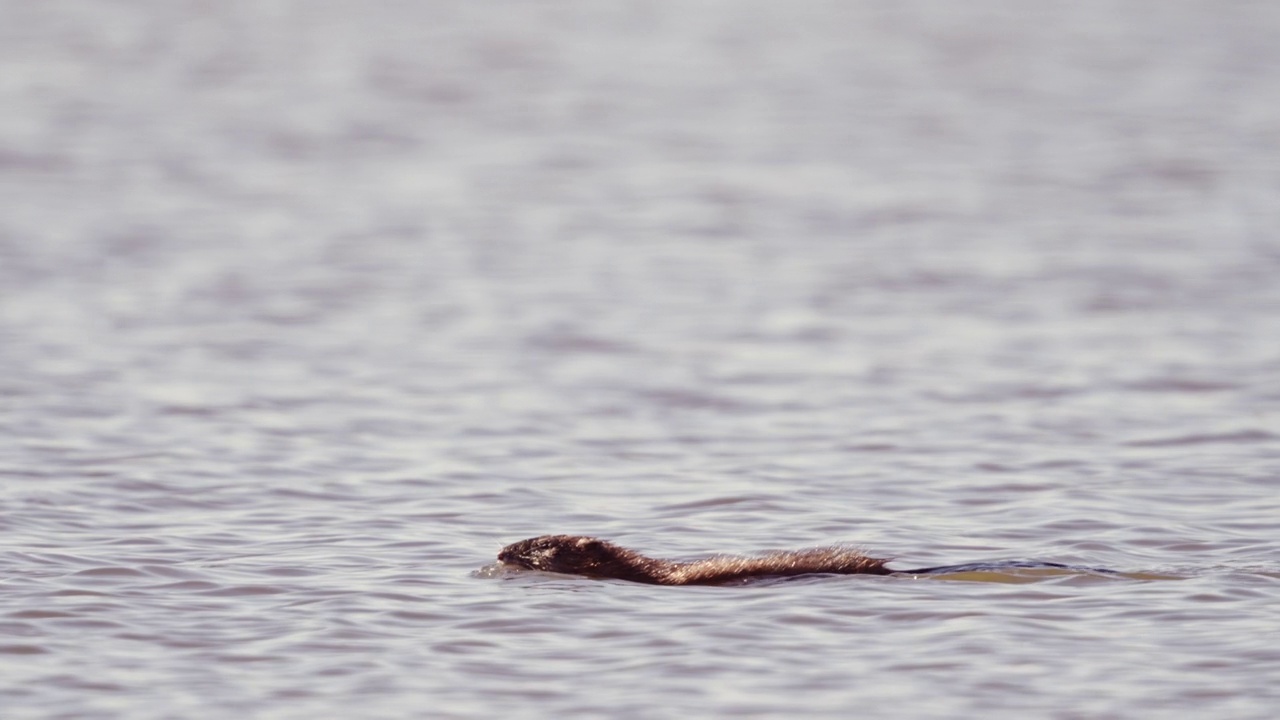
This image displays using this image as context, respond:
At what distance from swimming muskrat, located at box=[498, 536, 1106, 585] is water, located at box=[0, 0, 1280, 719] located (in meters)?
0.13

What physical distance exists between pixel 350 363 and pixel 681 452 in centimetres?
399

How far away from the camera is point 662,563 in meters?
9.45

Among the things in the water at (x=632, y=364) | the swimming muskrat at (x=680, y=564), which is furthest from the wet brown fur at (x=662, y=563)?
the water at (x=632, y=364)

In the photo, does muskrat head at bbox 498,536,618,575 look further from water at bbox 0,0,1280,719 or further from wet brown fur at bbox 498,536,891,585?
water at bbox 0,0,1280,719

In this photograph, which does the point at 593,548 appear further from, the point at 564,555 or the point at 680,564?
the point at 680,564

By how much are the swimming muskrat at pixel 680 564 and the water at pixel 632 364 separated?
128 mm

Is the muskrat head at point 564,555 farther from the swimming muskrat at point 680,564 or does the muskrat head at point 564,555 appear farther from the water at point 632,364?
the water at point 632,364

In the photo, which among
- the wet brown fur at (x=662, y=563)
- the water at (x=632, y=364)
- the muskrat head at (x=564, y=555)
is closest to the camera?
the water at (x=632, y=364)

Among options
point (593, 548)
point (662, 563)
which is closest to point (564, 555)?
point (593, 548)

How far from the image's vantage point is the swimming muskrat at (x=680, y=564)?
9.21 meters

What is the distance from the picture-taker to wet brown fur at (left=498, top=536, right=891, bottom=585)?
9.20 meters

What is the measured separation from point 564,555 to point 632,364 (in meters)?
6.78

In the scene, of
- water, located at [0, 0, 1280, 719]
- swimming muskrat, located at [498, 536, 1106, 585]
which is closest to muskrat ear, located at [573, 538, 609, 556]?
swimming muskrat, located at [498, 536, 1106, 585]

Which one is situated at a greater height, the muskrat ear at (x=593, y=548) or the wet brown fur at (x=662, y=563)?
the muskrat ear at (x=593, y=548)
